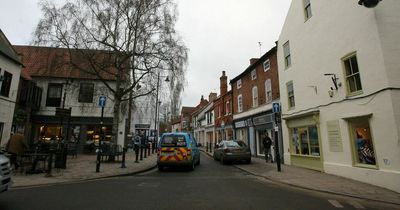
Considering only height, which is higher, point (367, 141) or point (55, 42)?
point (55, 42)

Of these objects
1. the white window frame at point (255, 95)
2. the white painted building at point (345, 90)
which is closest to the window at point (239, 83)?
the white window frame at point (255, 95)

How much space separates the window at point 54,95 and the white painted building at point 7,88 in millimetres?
5297

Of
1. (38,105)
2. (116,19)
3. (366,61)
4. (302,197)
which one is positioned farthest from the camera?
(38,105)

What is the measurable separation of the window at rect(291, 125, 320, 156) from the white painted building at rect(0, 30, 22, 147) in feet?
62.7

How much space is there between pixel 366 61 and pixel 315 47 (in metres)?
3.49

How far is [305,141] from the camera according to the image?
13328 millimetres

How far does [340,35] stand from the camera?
10477 mm

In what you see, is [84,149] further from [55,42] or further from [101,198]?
[101,198]

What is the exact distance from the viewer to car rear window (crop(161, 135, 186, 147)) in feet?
39.3

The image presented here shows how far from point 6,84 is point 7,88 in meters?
0.29

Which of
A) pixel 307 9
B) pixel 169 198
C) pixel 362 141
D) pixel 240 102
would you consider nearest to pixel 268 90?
pixel 240 102

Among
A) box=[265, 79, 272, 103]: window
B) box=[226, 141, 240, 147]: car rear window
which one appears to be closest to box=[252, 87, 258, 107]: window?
box=[265, 79, 272, 103]: window

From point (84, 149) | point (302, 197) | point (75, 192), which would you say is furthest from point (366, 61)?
point (84, 149)

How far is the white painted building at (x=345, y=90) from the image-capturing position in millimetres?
8273
